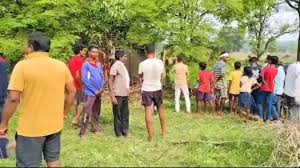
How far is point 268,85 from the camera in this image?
39.8ft

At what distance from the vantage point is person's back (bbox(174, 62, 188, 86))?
43.9 ft

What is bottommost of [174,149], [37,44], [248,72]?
[174,149]

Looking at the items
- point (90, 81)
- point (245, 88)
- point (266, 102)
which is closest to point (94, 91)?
point (90, 81)

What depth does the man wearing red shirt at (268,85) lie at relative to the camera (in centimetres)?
1199

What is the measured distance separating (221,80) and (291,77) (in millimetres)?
3037

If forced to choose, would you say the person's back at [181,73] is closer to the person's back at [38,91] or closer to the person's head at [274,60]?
the person's head at [274,60]

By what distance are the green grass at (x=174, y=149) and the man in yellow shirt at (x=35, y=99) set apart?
1457mm

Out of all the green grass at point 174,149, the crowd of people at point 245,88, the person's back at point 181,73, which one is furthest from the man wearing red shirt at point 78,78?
the crowd of people at point 245,88

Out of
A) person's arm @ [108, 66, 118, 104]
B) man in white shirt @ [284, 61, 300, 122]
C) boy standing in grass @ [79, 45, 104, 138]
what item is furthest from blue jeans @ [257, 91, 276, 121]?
boy standing in grass @ [79, 45, 104, 138]

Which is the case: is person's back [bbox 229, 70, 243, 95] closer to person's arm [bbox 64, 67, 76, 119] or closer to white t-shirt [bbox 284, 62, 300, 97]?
white t-shirt [bbox 284, 62, 300, 97]

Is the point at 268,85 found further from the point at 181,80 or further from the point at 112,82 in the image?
the point at 112,82

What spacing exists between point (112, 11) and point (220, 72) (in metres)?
4.03

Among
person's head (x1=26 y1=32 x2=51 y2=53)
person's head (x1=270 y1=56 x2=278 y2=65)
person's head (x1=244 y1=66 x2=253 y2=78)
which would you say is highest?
person's head (x1=26 y1=32 x2=51 y2=53)

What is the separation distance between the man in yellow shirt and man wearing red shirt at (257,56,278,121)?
7620 mm
